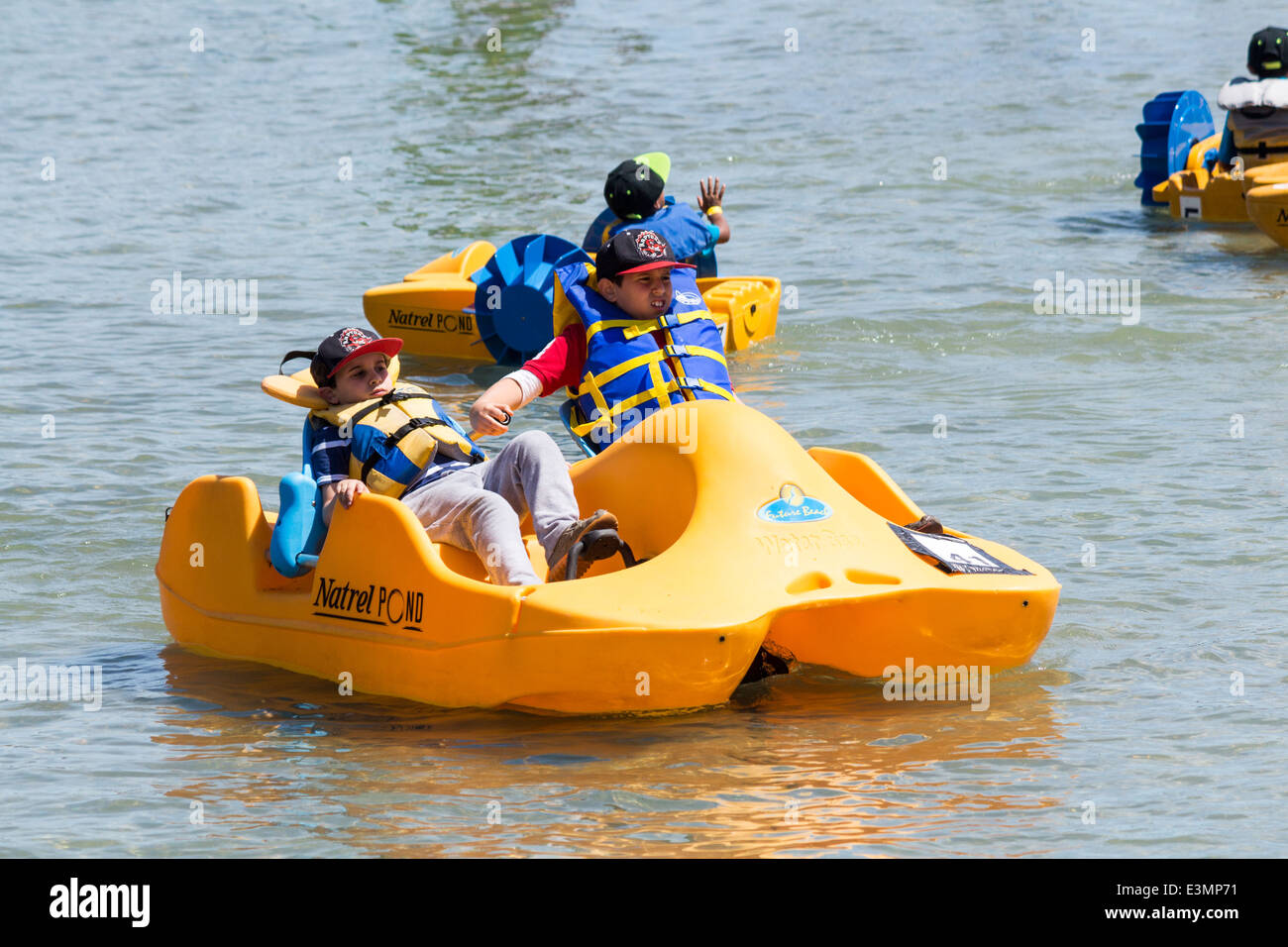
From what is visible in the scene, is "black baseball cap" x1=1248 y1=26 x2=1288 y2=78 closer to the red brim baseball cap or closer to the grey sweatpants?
the red brim baseball cap

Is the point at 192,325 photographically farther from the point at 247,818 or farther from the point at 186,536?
the point at 247,818

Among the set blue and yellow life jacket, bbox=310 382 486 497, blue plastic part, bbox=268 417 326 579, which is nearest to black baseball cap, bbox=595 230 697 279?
blue and yellow life jacket, bbox=310 382 486 497

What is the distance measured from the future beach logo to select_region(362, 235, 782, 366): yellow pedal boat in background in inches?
181

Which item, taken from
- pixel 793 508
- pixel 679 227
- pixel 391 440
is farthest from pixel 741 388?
pixel 793 508

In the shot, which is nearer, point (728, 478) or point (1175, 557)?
point (728, 478)

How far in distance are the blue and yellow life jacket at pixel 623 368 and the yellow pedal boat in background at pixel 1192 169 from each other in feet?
26.4

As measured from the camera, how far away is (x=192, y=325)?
12500 mm

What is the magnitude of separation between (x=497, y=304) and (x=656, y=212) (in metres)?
1.37

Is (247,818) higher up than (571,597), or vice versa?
(571,597)

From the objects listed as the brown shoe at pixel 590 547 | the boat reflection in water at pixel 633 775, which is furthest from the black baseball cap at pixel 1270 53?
the brown shoe at pixel 590 547

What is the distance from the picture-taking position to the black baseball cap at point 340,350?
600cm

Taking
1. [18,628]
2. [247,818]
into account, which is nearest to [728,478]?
[247,818]

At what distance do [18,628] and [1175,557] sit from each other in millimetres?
4646

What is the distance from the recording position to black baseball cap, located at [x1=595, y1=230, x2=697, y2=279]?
6.46 metres
